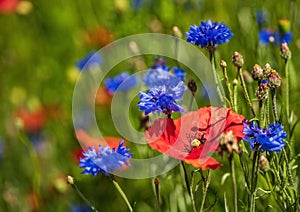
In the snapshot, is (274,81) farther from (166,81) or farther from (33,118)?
(33,118)

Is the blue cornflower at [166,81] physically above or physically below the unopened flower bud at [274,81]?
above

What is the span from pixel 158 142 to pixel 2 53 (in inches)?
62.2

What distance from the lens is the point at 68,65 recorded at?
212cm

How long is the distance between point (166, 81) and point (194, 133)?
16cm

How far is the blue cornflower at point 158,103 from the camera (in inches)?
35.4

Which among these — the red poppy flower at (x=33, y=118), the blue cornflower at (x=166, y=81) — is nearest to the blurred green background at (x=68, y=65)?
the red poppy flower at (x=33, y=118)

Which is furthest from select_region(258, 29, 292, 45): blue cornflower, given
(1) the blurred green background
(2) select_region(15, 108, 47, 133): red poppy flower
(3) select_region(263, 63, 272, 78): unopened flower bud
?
(2) select_region(15, 108, 47, 133): red poppy flower

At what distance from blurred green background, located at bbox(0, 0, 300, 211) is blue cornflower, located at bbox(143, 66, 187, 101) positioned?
7.8 inches

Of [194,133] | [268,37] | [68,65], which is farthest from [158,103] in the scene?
[68,65]

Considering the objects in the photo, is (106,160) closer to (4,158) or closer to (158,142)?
(158,142)

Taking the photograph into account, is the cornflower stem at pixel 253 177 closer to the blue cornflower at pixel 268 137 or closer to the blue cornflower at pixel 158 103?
the blue cornflower at pixel 268 137

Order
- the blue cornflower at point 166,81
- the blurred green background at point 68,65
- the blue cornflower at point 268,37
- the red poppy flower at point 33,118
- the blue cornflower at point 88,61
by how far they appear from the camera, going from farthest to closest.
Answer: the red poppy flower at point 33,118 → the blue cornflower at point 88,61 → the blurred green background at point 68,65 → the blue cornflower at point 268,37 → the blue cornflower at point 166,81

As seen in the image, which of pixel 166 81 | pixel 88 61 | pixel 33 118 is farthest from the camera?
pixel 33 118

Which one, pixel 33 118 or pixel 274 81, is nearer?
pixel 274 81
